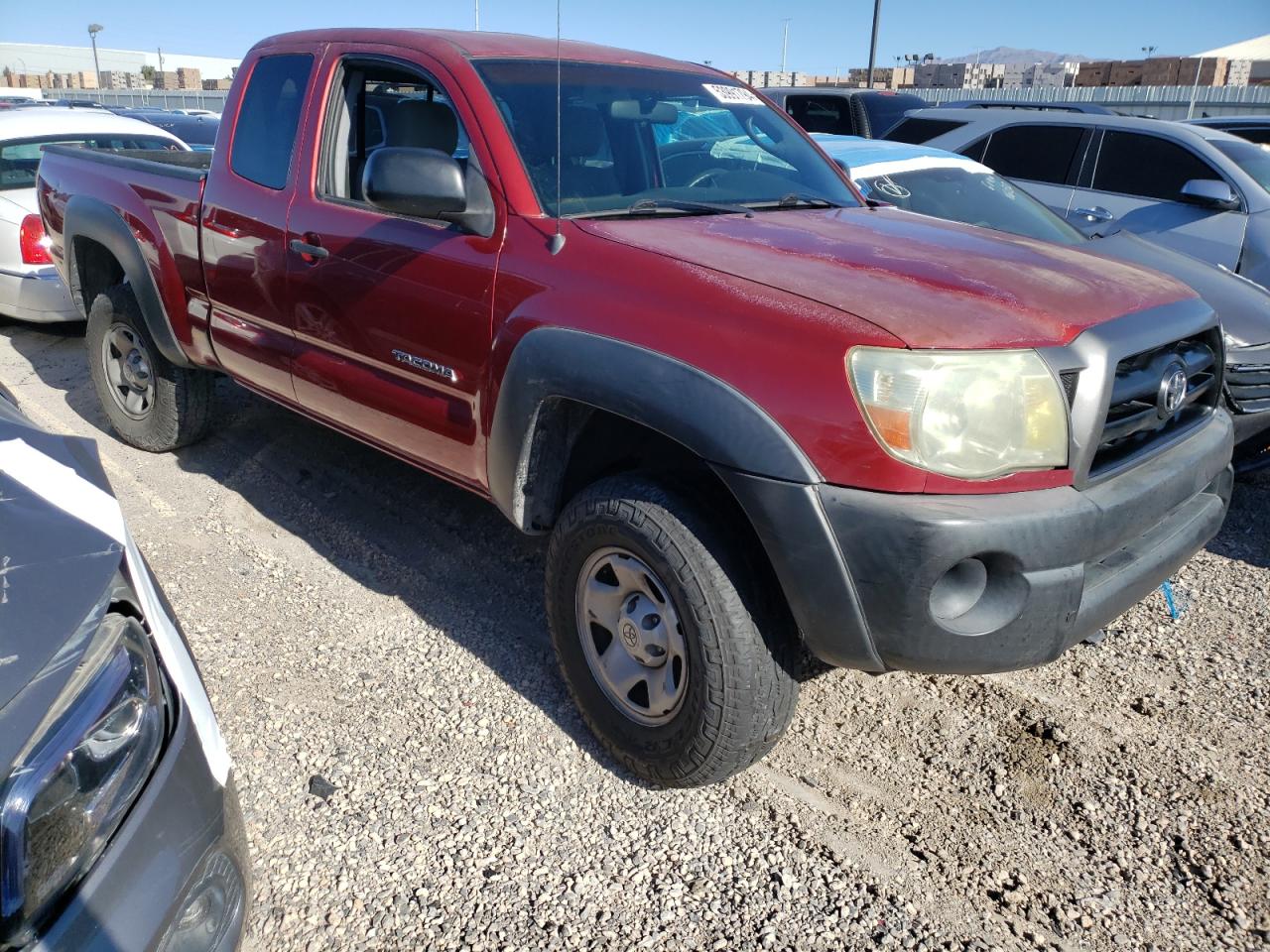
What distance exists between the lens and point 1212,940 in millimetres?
2180

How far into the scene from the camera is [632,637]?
259 centimetres

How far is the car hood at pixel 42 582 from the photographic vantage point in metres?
1.32

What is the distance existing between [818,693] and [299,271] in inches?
91.0

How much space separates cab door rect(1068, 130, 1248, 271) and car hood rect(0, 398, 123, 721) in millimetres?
5917

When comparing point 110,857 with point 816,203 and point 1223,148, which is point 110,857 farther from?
point 1223,148

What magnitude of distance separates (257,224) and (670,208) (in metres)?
1.68

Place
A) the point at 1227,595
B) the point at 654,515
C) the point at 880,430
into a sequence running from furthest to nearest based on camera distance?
the point at 1227,595, the point at 654,515, the point at 880,430

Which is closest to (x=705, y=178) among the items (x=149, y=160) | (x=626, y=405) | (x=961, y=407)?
(x=626, y=405)

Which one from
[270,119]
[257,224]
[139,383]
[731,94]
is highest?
[731,94]

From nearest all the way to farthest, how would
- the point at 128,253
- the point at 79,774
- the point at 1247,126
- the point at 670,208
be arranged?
1. the point at 79,774
2. the point at 670,208
3. the point at 128,253
4. the point at 1247,126

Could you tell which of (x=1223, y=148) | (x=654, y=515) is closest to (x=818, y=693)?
(x=654, y=515)

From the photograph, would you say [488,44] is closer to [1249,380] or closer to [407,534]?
[407,534]

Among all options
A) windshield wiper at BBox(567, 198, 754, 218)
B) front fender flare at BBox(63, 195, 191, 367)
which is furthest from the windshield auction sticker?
front fender flare at BBox(63, 195, 191, 367)

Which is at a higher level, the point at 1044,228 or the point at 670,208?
the point at 670,208
